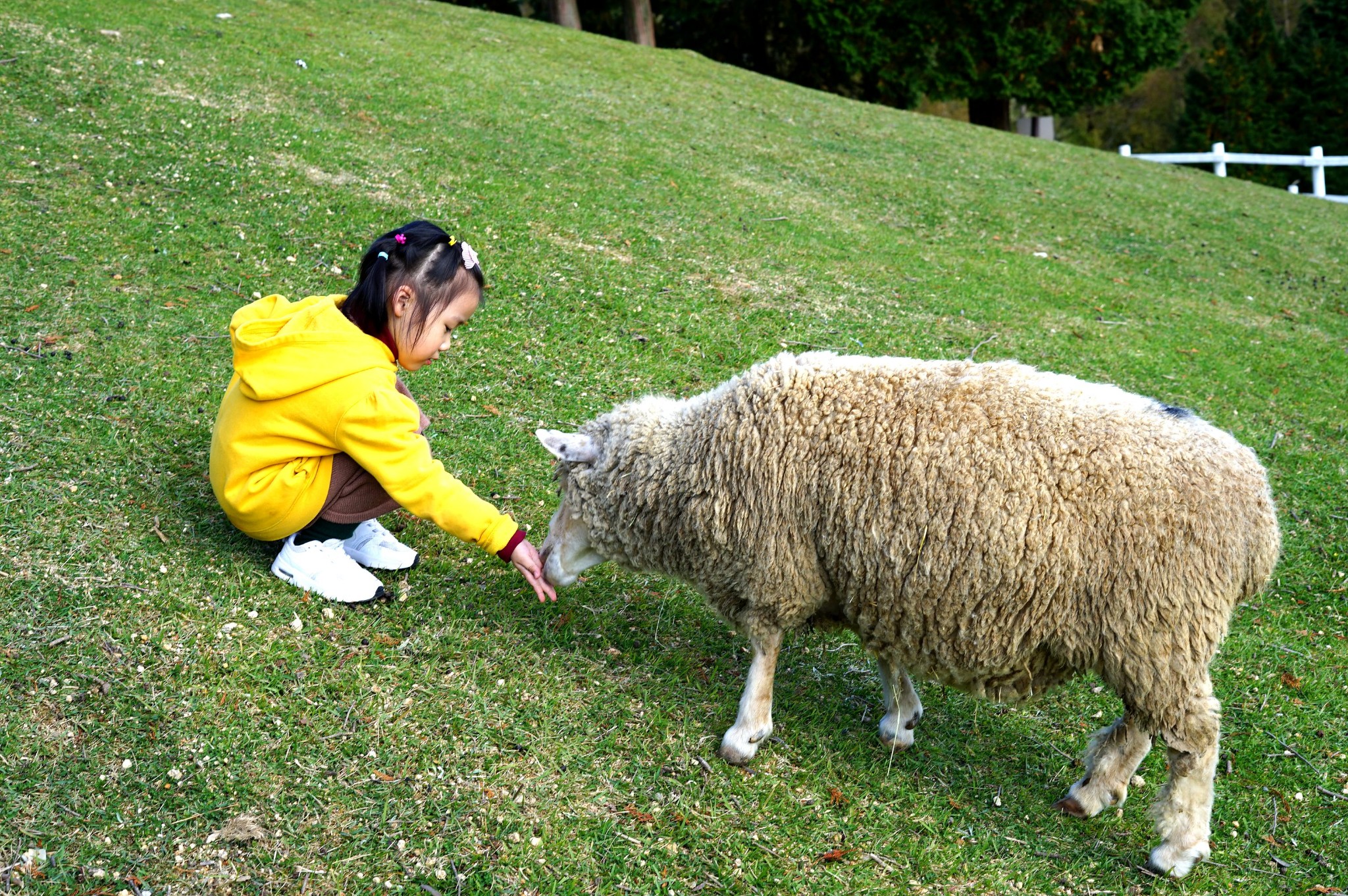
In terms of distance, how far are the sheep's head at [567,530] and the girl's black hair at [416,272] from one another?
764mm

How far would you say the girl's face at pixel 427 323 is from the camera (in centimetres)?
417

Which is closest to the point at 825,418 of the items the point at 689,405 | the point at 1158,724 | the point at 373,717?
the point at 689,405

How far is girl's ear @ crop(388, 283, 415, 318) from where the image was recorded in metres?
4.14

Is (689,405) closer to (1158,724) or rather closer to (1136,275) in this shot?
(1158,724)

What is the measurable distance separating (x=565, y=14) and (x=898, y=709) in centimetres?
2139

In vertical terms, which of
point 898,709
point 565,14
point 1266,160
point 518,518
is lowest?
point 898,709

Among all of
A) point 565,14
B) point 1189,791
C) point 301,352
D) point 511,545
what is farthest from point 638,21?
point 1189,791

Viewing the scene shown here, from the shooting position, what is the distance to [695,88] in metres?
17.5

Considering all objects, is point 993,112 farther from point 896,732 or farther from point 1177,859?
point 1177,859

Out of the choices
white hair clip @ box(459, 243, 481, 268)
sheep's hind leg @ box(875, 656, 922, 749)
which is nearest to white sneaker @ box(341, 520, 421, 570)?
white hair clip @ box(459, 243, 481, 268)

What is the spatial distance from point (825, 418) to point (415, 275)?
177cm

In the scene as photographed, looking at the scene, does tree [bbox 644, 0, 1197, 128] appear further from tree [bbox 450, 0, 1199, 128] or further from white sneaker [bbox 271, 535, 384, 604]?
white sneaker [bbox 271, 535, 384, 604]

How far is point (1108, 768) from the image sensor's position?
160 inches

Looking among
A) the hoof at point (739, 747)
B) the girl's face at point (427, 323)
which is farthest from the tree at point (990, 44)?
the hoof at point (739, 747)
